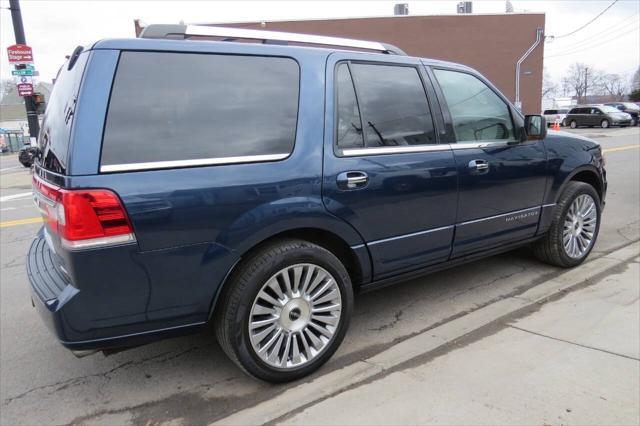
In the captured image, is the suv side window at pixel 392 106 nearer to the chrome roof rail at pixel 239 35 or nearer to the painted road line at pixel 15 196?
the chrome roof rail at pixel 239 35

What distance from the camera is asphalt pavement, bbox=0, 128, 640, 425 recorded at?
107 inches

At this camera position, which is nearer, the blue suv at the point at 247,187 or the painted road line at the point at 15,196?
the blue suv at the point at 247,187

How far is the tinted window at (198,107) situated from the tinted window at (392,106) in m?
0.52

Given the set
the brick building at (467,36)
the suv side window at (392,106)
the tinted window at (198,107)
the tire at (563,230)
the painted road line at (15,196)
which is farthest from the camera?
the brick building at (467,36)

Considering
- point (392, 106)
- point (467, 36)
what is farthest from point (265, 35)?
point (467, 36)

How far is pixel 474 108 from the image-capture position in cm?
389

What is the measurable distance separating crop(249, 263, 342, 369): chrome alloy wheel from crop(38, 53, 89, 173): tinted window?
1241 millimetres

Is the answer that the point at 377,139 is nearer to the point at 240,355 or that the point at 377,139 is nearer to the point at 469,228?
the point at 469,228

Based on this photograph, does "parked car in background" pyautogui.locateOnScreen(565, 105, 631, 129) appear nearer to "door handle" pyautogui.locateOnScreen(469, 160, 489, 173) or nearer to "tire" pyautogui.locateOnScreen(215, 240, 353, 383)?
"door handle" pyautogui.locateOnScreen(469, 160, 489, 173)

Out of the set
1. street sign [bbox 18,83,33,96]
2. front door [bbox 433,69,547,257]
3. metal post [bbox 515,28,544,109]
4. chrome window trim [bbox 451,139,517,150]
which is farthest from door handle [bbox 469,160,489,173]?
metal post [bbox 515,28,544,109]

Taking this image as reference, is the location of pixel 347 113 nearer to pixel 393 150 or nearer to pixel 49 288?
pixel 393 150

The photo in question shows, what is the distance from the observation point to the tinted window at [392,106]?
3.20 meters

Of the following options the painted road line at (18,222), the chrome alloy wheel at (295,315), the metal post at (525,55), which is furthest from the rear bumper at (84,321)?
the metal post at (525,55)

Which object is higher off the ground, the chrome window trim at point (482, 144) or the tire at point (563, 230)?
the chrome window trim at point (482, 144)
